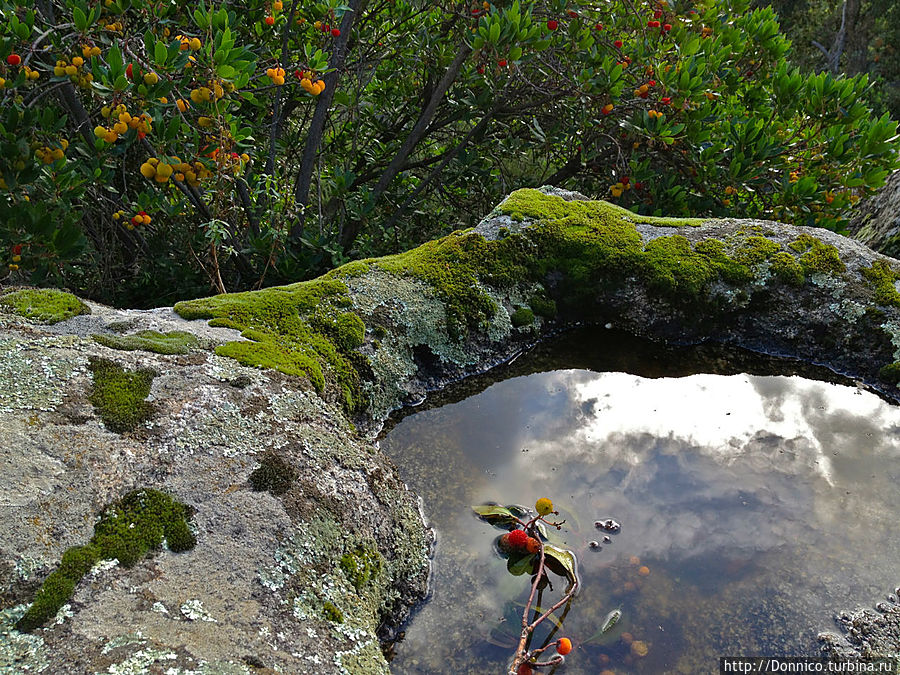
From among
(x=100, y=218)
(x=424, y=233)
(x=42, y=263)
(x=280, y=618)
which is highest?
(x=280, y=618)

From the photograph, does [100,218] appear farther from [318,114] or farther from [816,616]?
[816,616]

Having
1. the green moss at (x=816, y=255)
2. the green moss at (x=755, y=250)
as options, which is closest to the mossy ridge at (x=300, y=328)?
the green moss at (x=755, y=250)

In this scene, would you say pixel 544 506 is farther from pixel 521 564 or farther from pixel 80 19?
pixel 80 19

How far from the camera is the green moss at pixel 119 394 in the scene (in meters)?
2.22

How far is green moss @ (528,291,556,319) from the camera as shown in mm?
4195

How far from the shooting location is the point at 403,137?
6059mm

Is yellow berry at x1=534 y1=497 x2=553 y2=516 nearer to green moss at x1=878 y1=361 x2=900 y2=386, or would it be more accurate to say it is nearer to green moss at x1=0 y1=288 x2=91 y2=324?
green moss at x1=0 y1=288 x2=91 y2=324

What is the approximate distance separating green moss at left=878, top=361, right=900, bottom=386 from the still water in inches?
7.7

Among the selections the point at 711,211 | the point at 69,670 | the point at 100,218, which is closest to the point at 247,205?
the point at 100,218

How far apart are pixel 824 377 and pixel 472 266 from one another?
2.34 metres

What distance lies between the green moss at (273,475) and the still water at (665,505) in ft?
2.38

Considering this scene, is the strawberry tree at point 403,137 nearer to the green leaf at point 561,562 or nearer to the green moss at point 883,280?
the green moss at point 883,280

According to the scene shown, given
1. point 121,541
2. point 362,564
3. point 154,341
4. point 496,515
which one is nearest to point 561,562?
point 496,515

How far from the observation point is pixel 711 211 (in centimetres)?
571
